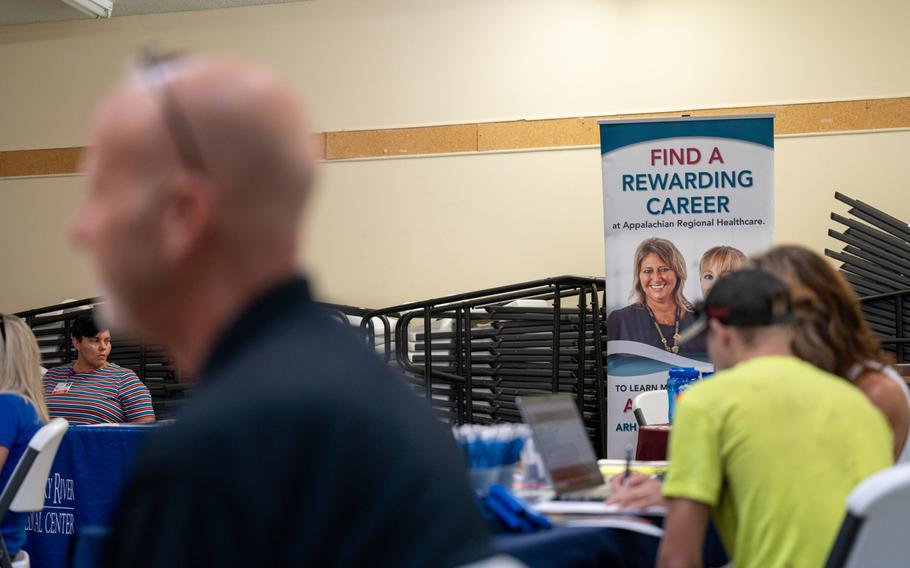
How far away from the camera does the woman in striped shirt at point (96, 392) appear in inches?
211

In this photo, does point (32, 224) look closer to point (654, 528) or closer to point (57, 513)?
point (57, 513)

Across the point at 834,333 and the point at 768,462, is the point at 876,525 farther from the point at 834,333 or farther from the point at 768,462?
the point at 834,333

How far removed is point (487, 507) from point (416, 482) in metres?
1.33

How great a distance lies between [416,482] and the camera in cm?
78

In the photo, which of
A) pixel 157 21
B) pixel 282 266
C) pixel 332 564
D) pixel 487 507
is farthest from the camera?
pixel 157 21

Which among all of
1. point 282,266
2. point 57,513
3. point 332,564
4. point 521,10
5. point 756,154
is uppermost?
point 521,10

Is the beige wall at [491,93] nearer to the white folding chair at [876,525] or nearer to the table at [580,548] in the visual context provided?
the table at [580,548]

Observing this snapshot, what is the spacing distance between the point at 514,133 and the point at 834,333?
6.97 meters

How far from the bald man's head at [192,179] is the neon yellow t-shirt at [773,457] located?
1.32 metres

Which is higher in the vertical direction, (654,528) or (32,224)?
(32,224)

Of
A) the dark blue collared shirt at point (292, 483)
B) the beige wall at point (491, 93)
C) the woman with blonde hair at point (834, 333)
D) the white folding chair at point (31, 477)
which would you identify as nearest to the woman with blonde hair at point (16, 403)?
the white folding chair at point (31, 477)

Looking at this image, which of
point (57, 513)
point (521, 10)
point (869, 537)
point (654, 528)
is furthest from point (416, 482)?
point (521, 10)

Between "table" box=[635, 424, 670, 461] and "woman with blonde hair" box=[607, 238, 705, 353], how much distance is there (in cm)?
196

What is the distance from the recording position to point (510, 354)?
679cm
